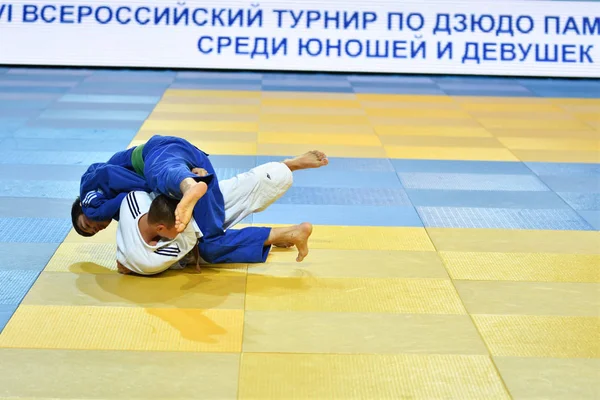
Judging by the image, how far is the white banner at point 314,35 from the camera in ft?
46.4

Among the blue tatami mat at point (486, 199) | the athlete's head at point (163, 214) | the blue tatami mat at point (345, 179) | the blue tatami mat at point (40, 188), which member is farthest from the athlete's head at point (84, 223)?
the blue tatami mat at point (486, 199)

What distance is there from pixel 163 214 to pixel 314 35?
974cm

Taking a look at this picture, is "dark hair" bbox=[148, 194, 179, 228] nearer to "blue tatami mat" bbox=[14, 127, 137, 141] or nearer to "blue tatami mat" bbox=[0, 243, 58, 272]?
"blue tatami mat" bbox=[0, 243, 58, 272]

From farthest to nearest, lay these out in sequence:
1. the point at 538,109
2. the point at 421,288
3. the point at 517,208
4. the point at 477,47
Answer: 1. the point at 477,47
2. the point at 538,109
3. the point at 517,208
4. the point at 421,288

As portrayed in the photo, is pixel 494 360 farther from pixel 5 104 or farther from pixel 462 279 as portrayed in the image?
pixel 5 104

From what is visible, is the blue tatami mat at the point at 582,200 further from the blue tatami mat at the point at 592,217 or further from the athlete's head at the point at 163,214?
the athlete's head at the point at 163,214

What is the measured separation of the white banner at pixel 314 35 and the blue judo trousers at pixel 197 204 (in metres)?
8.77

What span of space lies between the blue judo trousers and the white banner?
8774 mm

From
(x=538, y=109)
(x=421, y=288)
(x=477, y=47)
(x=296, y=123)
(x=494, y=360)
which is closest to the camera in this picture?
(x=494, y=360)

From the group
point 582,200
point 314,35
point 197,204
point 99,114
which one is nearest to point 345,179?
point 582,200

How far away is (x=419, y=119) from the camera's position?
11.0 meters

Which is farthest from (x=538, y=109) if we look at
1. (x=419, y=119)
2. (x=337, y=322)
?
(x=337, y=322)

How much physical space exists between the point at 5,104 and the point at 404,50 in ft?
21.6

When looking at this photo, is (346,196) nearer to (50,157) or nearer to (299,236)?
(299,236)
